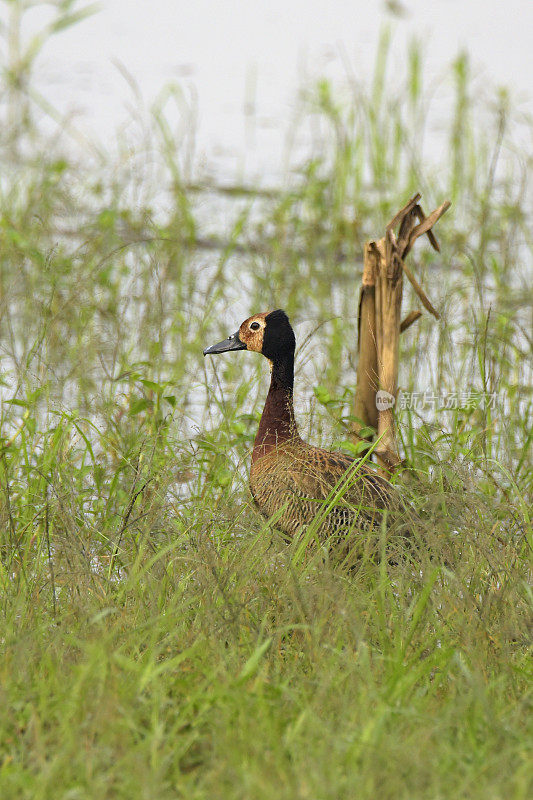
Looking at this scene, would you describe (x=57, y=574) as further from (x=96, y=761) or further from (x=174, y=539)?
(x=96, y=761)

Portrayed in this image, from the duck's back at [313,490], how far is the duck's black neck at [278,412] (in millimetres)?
108

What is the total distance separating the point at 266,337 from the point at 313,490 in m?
0.81

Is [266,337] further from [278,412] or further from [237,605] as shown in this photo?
[237,605]

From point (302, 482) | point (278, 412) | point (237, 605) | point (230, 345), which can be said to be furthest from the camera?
point (230, 345)

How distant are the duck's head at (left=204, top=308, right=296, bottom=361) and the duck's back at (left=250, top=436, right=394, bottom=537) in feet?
1.77

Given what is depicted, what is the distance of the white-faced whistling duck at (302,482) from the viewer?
3.42 meters

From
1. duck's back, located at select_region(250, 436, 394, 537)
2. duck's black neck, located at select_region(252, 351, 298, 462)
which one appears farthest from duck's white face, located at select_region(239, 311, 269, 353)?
duck's back, located at select_region(250, 436, 394, 537)

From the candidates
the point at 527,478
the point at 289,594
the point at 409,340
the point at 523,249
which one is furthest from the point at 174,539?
the point at 523,249

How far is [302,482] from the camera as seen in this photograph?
3494 millimetres

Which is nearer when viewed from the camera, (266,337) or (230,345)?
(266,337)

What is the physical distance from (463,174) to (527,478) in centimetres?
330

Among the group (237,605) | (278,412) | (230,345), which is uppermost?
(230,345)

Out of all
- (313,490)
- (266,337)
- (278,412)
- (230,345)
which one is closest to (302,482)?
(313,490)

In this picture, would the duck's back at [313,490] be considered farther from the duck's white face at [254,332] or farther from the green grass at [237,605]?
the duck's white face at [254,332]
